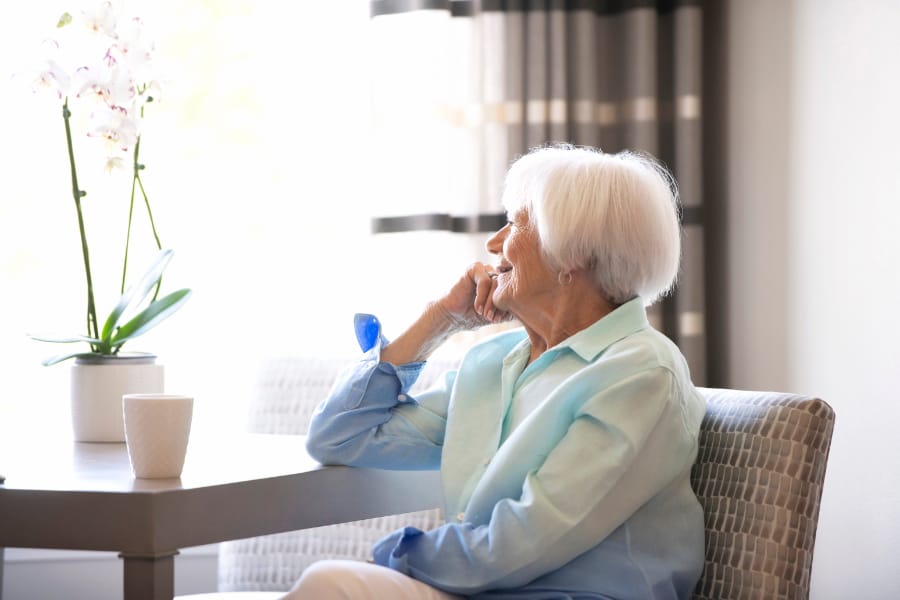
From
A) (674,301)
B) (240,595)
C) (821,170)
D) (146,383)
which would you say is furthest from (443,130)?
(240,595)

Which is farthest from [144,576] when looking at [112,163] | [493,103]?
[493,103]

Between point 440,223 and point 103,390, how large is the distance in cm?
106

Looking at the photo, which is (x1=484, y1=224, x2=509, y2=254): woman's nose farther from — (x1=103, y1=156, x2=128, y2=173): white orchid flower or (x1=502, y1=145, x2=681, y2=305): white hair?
(x1=103, y1=156, x2=128, y2=173): white orchid flower

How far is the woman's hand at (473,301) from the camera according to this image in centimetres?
183

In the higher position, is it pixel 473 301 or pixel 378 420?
pixel 473 301

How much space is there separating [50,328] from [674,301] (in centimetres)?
169

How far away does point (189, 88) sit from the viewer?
297 cm

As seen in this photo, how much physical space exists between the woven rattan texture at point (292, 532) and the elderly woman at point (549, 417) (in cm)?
51

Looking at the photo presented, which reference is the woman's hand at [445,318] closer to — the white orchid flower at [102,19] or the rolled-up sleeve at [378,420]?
the rolled-up sleeve at [378,420]

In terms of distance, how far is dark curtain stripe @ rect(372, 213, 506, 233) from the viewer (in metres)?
2.70

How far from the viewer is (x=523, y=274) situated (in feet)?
5.67

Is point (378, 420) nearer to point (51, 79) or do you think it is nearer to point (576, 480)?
point (576, 480)

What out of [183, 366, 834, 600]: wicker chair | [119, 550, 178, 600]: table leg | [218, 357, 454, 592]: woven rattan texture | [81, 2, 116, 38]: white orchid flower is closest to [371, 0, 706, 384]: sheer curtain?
[218, 357, 454, 592]: woven rattan texture

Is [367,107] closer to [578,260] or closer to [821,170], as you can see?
[821,170]
